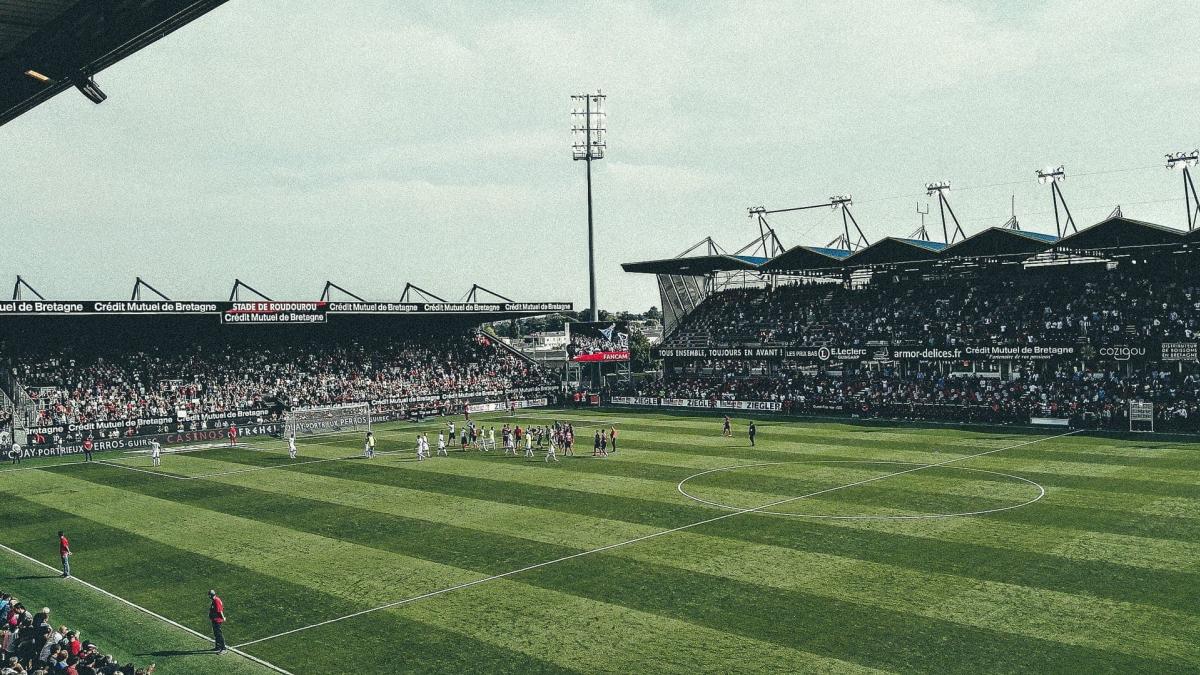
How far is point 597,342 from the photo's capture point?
76.0 m

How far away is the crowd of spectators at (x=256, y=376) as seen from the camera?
56.0 meters

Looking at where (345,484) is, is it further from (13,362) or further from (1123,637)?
(13,362)

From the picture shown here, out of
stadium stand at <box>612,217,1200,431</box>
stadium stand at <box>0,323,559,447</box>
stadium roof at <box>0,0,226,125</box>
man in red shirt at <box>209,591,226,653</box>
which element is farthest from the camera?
stadium stand at <box>0,323,559,447</box>

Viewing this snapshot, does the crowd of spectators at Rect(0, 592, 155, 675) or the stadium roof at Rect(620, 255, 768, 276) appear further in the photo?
the stadium roof at Rect(620, 255, 768, 276)

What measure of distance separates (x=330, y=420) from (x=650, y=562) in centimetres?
3787

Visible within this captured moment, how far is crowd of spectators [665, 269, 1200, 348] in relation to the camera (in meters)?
53.4

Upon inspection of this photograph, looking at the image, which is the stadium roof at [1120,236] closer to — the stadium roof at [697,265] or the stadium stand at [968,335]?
the stadium stand at [968,335]

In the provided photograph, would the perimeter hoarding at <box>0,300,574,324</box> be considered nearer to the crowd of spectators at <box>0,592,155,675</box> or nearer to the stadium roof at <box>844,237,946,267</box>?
the stadium roof at <box>844,237,946,267</box>

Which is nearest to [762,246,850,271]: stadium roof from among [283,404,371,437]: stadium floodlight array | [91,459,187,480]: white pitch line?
[283,404,371,437]: stadium floodlight array

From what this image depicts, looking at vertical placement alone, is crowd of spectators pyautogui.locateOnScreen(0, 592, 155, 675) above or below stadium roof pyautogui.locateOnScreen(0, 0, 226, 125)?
below

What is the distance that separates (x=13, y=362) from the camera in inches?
2200

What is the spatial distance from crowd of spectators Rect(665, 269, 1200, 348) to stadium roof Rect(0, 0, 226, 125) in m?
52.8

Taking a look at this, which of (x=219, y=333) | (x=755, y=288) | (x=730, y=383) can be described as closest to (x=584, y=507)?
(x=730, y=383)

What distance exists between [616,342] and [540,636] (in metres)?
58.4
